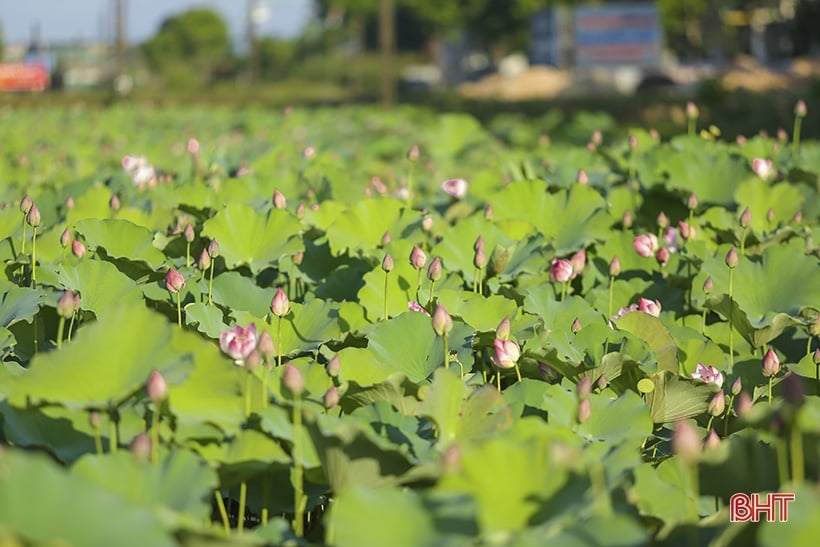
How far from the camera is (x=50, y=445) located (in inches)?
54.6

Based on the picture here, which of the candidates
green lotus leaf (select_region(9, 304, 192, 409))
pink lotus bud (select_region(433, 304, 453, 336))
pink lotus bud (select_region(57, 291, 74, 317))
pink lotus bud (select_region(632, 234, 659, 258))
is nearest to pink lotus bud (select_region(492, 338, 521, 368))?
pink lotus bud (select_region(433, 304, 453, 336))

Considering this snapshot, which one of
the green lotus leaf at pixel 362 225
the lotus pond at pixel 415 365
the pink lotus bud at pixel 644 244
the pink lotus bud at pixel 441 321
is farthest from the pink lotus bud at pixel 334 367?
the pink lotus bud at pixel 644 244

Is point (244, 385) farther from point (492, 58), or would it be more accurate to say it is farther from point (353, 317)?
point (492, 58)

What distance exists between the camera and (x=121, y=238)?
2.13 m

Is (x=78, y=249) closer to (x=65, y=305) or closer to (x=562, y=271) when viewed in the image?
(x=65, y=305)

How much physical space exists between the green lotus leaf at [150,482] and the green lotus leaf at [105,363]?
147 millimetres

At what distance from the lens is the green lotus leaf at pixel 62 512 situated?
3.09 ft

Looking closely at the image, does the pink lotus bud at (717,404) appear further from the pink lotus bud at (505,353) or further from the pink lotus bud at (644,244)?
the pink lotus bud at (644,244)

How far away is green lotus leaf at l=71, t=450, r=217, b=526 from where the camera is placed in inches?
45.2

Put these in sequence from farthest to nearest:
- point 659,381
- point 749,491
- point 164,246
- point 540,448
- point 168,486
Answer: point 164,246 → point 659,381 → point 749,491 → point 168,486 → point 540,448

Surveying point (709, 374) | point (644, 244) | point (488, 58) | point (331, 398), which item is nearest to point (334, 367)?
point (331, 398)

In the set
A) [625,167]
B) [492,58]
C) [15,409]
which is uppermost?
[15,409]

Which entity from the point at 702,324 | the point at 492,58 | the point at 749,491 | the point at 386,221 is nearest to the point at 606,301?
the point at 702,324

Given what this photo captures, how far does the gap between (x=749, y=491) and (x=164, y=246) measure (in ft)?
4.70
